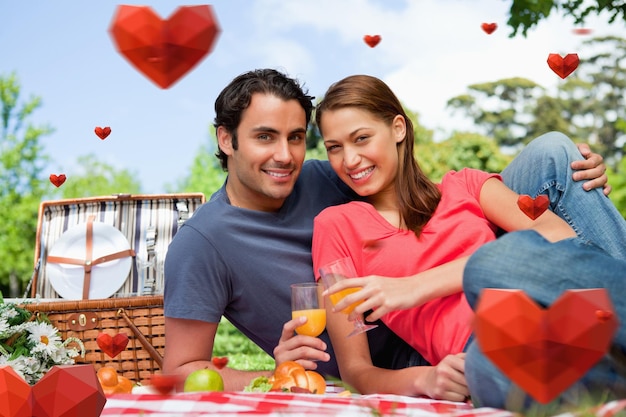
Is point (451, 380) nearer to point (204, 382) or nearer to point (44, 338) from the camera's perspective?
point (204, 382)

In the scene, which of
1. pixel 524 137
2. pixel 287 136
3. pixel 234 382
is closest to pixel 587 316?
pixel 234 382

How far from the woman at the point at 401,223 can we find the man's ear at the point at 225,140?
57 cm

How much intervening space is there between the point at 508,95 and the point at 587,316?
114 feet

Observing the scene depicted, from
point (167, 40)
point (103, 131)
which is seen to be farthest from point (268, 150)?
point (167, 40)

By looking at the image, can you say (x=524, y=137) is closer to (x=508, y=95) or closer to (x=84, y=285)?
(x=508, y=95)

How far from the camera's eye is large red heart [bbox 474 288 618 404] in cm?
108

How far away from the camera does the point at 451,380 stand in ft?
7.11

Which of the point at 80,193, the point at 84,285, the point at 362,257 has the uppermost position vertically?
Result: the point at 362,257

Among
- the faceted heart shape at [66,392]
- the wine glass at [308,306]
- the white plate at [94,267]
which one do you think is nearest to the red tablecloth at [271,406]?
the faceted heart shape at [66,392]

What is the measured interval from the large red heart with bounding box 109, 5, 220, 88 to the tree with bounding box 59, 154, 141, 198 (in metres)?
22.9

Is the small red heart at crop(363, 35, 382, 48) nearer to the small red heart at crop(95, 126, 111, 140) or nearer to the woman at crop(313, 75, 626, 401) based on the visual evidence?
the woman at crop(313, 75, 626, 401)

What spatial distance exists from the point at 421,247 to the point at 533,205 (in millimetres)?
442

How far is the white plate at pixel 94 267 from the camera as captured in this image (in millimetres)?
5246

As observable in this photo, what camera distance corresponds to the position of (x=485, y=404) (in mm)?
1860
